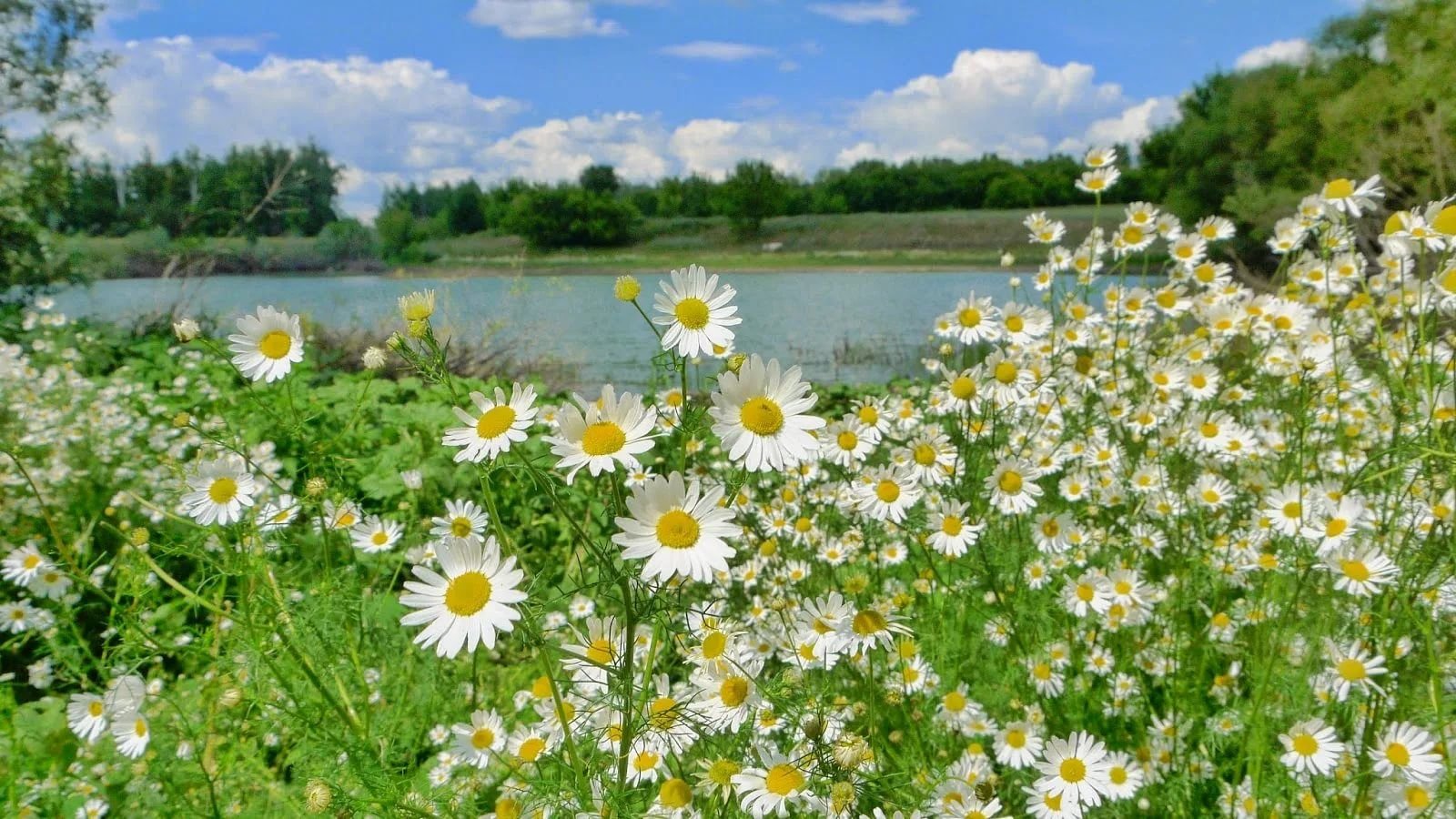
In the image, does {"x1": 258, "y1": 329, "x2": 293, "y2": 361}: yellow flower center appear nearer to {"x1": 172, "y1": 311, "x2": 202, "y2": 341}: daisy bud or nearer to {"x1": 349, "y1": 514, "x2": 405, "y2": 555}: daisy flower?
{"x1": 172, "y1": 311, "x2": 202, "y2": 341}: daisy bud

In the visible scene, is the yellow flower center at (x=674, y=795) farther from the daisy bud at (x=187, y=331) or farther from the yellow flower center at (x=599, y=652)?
the daisy bud at (x=187, y=331)

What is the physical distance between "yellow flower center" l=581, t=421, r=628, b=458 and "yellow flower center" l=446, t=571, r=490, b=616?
18 centimetres

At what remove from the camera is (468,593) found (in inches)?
35.2

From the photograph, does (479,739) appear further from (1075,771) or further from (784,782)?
(1075,771)

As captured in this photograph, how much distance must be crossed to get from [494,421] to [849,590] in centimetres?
81

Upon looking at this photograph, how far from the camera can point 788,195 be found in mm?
11320

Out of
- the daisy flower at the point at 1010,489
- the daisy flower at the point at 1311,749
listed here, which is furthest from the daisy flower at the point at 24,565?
the daisy flower at the point at 1311,749

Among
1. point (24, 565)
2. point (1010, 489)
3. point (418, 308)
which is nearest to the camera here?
point (418, 308)

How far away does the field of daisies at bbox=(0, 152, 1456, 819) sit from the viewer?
1.02 metres

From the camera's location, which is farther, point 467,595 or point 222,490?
point 222,490

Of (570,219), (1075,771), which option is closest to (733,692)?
(1075,771)

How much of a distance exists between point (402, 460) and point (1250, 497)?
2.98 m

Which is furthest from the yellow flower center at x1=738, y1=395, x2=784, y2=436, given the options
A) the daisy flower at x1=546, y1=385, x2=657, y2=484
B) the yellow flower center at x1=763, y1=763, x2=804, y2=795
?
the yellow flower center at x1=763, y1=763, x2=804, y2=795

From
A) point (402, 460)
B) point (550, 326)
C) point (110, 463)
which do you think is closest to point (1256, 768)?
point (402, 460)
